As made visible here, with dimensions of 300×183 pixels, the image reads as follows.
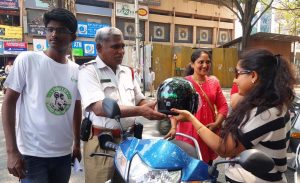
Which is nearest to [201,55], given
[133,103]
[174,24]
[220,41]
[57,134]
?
[133,103]

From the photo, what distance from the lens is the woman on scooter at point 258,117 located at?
74.4 inches

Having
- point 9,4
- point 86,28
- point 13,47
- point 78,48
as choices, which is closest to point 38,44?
point 13,47

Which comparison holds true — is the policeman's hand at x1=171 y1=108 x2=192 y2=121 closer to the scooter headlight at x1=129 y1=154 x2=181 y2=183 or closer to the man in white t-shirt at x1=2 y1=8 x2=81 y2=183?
the scooter headlight at x1=129 y1=154 x2=181 y2=183

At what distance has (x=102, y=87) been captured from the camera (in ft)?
7.61

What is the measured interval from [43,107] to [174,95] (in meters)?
1.02

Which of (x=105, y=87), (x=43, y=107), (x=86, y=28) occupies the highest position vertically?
(x=86, y=28)

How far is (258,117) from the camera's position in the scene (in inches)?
74.8

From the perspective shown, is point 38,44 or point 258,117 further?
point 38,44

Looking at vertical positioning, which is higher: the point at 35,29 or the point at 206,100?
the point at 35,29

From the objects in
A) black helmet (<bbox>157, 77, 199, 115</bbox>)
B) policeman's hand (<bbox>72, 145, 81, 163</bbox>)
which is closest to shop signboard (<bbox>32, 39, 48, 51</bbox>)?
policeman's hand (<bbox>72, 145, 81, 163</bbox>)

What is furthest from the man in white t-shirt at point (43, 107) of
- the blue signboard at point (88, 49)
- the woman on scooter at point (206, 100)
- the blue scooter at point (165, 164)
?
the blue signboard at point (88, 49)

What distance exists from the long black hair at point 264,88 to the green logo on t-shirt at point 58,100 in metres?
1.16

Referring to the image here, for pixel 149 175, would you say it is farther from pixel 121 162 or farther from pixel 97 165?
pixel 97 165

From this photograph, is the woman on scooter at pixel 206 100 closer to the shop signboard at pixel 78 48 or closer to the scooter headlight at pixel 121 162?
the scooter headlight at pixel 121 162
